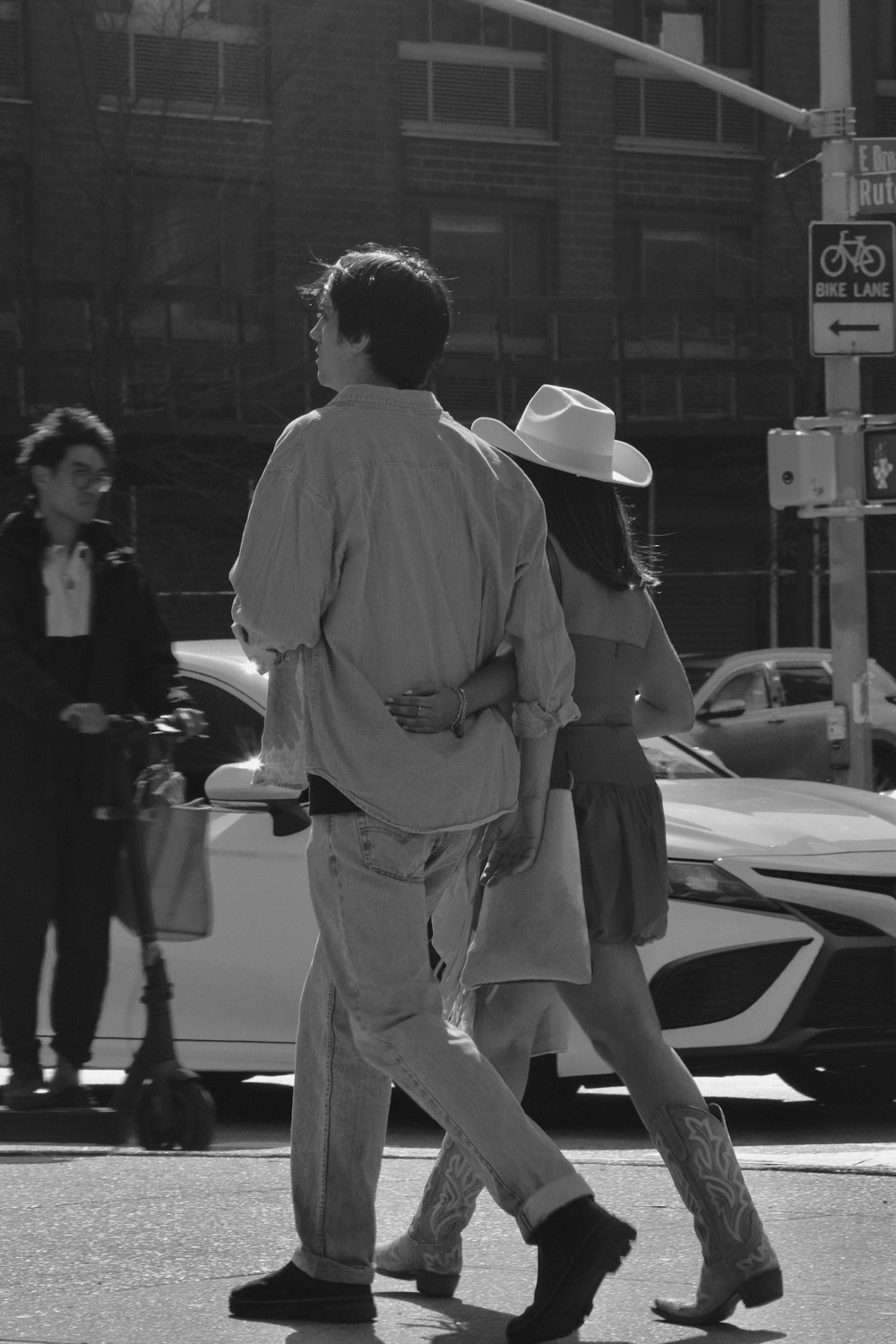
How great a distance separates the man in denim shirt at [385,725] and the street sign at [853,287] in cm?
904

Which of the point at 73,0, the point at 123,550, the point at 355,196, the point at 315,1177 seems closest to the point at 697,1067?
the point at 123,550

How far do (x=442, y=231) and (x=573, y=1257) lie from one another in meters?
23.9

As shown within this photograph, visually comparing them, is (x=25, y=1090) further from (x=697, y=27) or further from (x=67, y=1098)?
(x=697, y=27)

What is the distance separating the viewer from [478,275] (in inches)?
1035

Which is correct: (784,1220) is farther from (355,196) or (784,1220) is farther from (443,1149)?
(355,196)

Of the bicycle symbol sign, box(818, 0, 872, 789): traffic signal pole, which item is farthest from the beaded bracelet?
the bicycle symbol sign

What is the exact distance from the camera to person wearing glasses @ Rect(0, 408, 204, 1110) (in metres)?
5.46

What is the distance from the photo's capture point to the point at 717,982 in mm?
5922

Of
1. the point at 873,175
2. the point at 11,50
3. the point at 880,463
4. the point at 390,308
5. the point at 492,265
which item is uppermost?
the point at 11,50

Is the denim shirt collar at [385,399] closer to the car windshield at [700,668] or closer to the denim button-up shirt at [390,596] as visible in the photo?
the denim button-up shirt at [390,596]

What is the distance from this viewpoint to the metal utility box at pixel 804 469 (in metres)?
12.1

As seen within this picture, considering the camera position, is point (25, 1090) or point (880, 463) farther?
point (880, 463)

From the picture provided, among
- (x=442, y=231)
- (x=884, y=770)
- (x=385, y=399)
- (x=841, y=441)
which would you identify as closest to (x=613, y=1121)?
(x=385, y=399)

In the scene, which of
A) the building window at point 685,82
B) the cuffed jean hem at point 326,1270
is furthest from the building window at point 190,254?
the cuffed jean hem at point 326,1270
